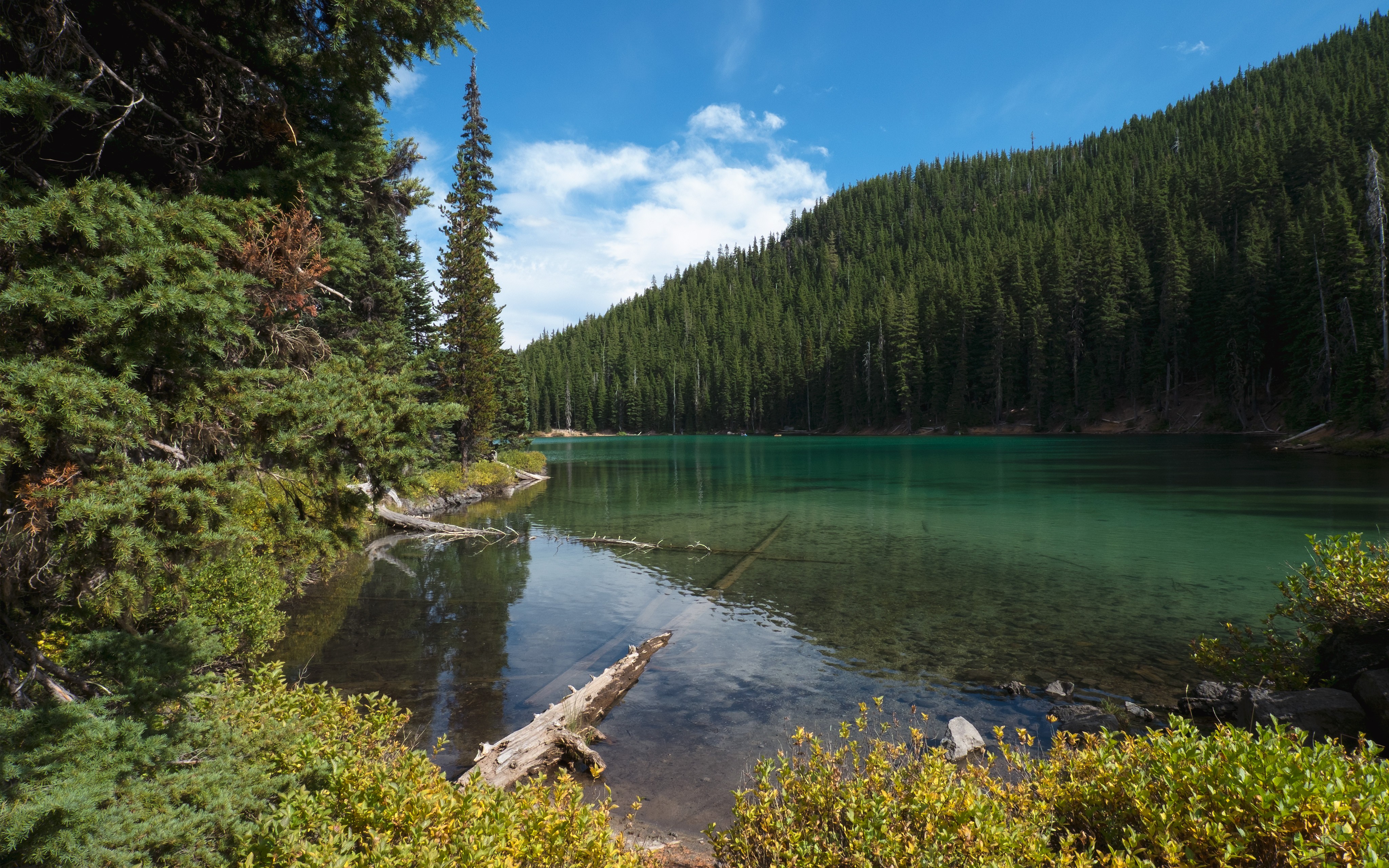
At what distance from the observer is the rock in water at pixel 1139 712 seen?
28.1 ft

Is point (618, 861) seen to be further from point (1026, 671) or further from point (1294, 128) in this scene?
point (1294, 128)

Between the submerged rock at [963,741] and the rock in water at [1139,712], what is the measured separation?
2391mm

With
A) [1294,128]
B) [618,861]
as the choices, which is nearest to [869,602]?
[618,861]

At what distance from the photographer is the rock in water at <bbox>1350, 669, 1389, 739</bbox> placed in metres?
6.88

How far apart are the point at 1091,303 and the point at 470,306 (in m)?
86.8

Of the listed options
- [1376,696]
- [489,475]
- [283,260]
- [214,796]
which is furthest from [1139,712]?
[489,475]

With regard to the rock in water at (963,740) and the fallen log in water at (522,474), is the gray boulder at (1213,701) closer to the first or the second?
the rock in water at (963,740)

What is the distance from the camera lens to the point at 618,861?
3830mm

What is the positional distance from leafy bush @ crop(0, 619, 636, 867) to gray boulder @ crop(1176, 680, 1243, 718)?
28.1 ft

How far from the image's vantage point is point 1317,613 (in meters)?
8.70

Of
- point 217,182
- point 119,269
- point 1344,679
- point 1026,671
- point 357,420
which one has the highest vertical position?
point 217,182

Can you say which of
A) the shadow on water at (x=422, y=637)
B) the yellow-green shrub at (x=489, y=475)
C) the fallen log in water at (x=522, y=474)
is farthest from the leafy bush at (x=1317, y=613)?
the fallen log in water at (x=522, y=474)

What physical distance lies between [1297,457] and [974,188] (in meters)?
161

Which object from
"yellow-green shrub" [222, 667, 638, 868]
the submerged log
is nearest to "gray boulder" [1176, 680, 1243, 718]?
"yellow-green shrub" [222, 667, 638, 868]
